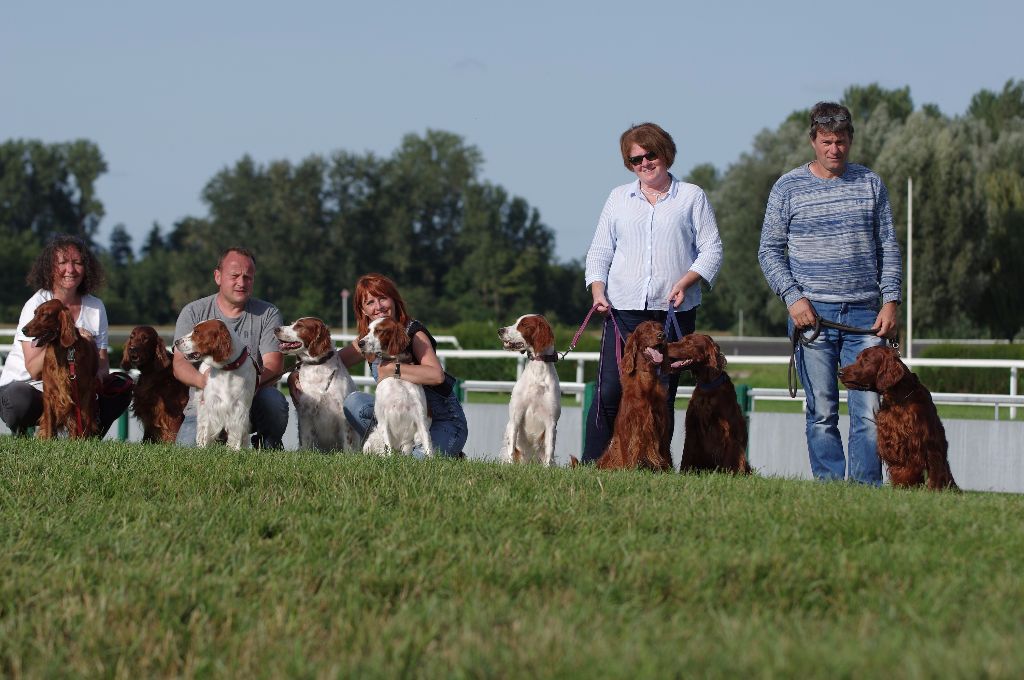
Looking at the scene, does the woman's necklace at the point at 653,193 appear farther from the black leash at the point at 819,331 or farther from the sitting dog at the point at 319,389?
the sitting dog at the point at 319,389

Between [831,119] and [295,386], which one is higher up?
[831,119]

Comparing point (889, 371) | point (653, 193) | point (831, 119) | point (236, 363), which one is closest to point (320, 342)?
point (236, 363)

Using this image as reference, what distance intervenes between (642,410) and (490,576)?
10.7ft

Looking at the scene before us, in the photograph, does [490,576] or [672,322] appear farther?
[672,322]

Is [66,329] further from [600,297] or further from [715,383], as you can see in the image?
[715,383]

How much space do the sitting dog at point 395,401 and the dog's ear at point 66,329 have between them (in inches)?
76.9

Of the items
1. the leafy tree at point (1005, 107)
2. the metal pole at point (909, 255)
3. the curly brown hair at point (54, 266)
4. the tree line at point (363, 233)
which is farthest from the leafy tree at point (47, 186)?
the curly brown hair at point (54, 266)

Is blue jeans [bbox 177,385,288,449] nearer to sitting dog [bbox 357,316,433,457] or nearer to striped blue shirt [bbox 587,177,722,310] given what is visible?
sitting dog [bbox 357,316,433,457]

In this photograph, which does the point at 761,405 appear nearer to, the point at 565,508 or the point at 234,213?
the point at 565,508

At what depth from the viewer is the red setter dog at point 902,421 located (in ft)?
23.5

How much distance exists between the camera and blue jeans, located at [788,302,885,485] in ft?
25.1

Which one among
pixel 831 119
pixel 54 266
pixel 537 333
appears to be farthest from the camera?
pixel 54 266

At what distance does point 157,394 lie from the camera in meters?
9.08

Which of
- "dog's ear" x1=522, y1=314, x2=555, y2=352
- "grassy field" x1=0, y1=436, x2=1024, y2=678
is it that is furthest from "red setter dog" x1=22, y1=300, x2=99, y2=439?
"dog's ear" x1=522, y1=314, x2=555, y2=352
